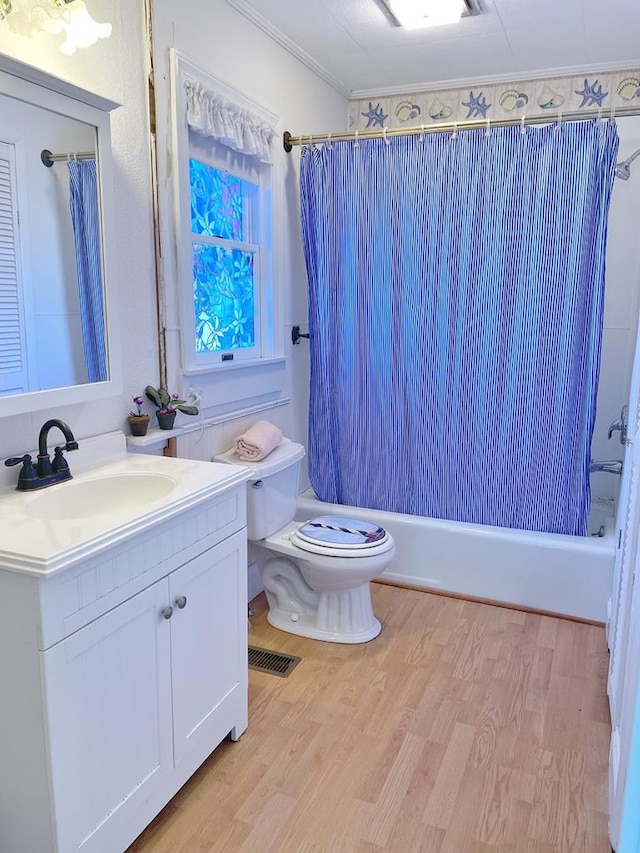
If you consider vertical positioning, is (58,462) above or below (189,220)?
below

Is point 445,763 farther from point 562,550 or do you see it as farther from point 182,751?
point 562,550

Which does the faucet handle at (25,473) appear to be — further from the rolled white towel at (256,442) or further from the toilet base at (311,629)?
the toilet base at (311,629)

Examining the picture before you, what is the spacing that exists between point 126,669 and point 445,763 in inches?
39.4

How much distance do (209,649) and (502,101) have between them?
2973 millimetres

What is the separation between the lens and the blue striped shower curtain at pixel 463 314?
2559 mm

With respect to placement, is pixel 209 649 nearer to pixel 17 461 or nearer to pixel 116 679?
pixel 116 679

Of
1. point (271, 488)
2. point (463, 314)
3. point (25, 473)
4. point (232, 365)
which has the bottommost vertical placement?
point (271, 488)

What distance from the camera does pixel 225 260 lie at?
265cm

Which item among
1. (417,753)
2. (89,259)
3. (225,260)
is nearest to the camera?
(89,259)

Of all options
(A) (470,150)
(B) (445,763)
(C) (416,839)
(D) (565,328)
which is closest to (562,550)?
(D) (565,328)

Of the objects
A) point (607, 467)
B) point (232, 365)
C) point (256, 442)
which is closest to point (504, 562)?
point (607, 467)

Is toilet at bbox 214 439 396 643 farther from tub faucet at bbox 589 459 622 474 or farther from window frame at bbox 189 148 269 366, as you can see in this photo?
tub faucet at bbox 589 459 622 474

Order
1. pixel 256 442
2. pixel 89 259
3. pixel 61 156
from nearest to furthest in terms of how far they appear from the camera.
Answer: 1. pixel 61 156
2. pixel 89 259
3. pixel 256 442

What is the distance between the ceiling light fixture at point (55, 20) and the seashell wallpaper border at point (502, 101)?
6.55 ft
